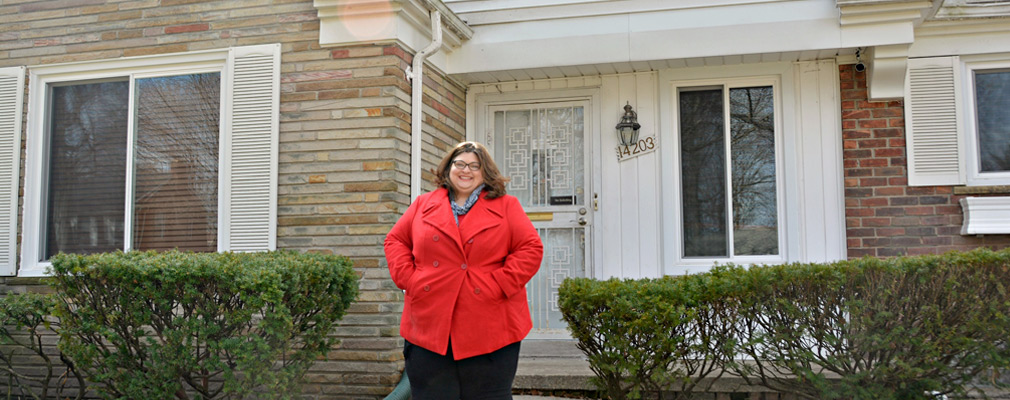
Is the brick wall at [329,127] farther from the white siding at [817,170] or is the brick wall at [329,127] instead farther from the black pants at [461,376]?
the white siding at [817,170]

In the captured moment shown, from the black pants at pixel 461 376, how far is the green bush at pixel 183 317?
111 cm

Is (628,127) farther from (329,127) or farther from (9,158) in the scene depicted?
(9,158)

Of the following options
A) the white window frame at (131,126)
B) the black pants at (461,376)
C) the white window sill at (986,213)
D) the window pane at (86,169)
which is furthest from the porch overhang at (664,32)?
the black pants at (461,376)

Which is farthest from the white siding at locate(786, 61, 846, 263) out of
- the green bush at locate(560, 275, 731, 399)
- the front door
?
the green bush at locate(560, 275, 731, 399)

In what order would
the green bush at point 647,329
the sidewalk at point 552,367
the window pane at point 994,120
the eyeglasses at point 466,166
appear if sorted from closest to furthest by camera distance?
the eyeglasses at point 466,166, the green bush at point 647,329, the sidewalk at point 552,367, the window pane at point 994,120

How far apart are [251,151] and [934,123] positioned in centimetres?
466

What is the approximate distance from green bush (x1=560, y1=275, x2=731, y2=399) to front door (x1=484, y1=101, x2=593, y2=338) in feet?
6.26

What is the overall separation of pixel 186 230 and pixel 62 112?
4.69 feet

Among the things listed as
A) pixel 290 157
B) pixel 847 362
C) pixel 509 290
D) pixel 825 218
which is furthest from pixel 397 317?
pixel 825 218

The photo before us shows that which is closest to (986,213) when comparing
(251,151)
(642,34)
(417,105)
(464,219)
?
(642,34)

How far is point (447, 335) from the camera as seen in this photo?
288cm

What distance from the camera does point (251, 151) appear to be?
204 inches

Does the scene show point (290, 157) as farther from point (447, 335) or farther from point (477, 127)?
point (447, 335)

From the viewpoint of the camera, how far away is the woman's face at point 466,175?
10.4 feet
